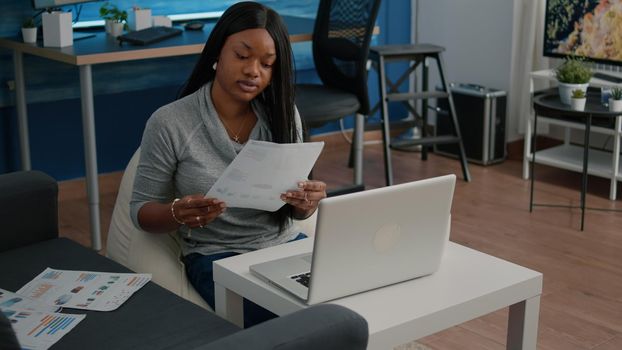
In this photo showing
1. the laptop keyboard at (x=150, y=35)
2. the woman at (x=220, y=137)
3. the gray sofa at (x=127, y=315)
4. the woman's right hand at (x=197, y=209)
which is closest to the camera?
the gray sofa at (x=127, y=315)

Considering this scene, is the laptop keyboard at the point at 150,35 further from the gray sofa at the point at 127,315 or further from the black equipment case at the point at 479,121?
the black equipment case at the point at 479,121

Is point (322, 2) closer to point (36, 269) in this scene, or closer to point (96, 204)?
point (96, 204)

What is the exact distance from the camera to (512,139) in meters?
5.20

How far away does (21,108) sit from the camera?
4.11 metres

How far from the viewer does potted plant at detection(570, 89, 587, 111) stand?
4043 millimetres

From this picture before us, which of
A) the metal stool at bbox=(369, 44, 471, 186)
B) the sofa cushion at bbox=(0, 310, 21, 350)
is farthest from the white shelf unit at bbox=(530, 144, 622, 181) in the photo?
the sofa cushion at bbox=(0, 310, 21, 350)

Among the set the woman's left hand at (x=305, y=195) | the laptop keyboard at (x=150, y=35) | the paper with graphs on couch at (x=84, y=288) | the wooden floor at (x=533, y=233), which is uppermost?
the laptop keyboard at (x=150, y=35)

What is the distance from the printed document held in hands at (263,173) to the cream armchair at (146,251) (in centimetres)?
32

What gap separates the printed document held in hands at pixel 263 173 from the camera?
2043 millimetres

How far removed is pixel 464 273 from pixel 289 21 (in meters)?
2.87

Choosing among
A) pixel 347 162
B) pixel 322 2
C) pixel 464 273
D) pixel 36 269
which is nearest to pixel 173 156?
pixel 36 269

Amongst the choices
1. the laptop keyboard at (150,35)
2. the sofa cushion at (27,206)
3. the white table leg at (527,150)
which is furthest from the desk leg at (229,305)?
the white table leg at (527,150)

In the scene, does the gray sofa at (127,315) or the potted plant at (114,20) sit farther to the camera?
the potted plant at (114,20)

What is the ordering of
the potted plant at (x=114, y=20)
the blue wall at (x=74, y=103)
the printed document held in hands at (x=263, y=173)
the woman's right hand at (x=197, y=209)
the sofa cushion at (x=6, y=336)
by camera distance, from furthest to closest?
the blue wall at (x=74, y=103) < the potted plant at (x=114, y=20) < the woman's right hand at (x=197, y=209) < the printed document held in hands at (x=263, y=173) < the sofa cushion at (x=6, y=336)
